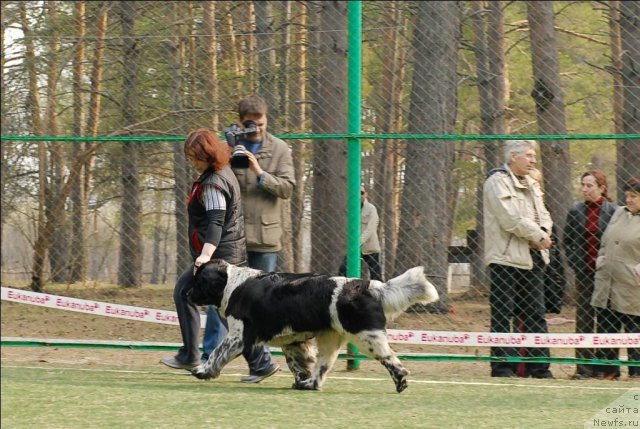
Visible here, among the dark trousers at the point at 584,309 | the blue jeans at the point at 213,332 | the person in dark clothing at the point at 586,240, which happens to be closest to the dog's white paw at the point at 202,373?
the blue jeans at the point at 213,332

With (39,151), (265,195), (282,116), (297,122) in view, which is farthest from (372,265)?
(39,151)

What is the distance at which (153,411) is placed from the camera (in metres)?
6.26

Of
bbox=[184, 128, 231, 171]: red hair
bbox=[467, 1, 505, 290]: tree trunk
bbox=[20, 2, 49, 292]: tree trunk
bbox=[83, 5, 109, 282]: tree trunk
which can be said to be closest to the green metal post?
bbox=[184, 128, 231, 171]: red hair

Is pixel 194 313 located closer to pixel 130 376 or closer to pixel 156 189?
pixel 130 376

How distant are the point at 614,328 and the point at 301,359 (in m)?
2.76

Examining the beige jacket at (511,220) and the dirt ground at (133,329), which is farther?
the dirt ground at (133,329)

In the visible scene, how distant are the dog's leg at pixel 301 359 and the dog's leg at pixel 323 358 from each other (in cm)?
7

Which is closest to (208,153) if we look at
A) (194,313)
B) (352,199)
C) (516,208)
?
(194,313)

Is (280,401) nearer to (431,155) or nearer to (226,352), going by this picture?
(226,352)

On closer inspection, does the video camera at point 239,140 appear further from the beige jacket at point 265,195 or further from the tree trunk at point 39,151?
the tree trunk at point 39,151

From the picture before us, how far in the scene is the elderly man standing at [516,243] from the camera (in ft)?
27.3

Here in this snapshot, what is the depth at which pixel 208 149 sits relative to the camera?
23.6ft

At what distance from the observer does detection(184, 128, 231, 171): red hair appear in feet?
23.6

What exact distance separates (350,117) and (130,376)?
2555 millimetres
